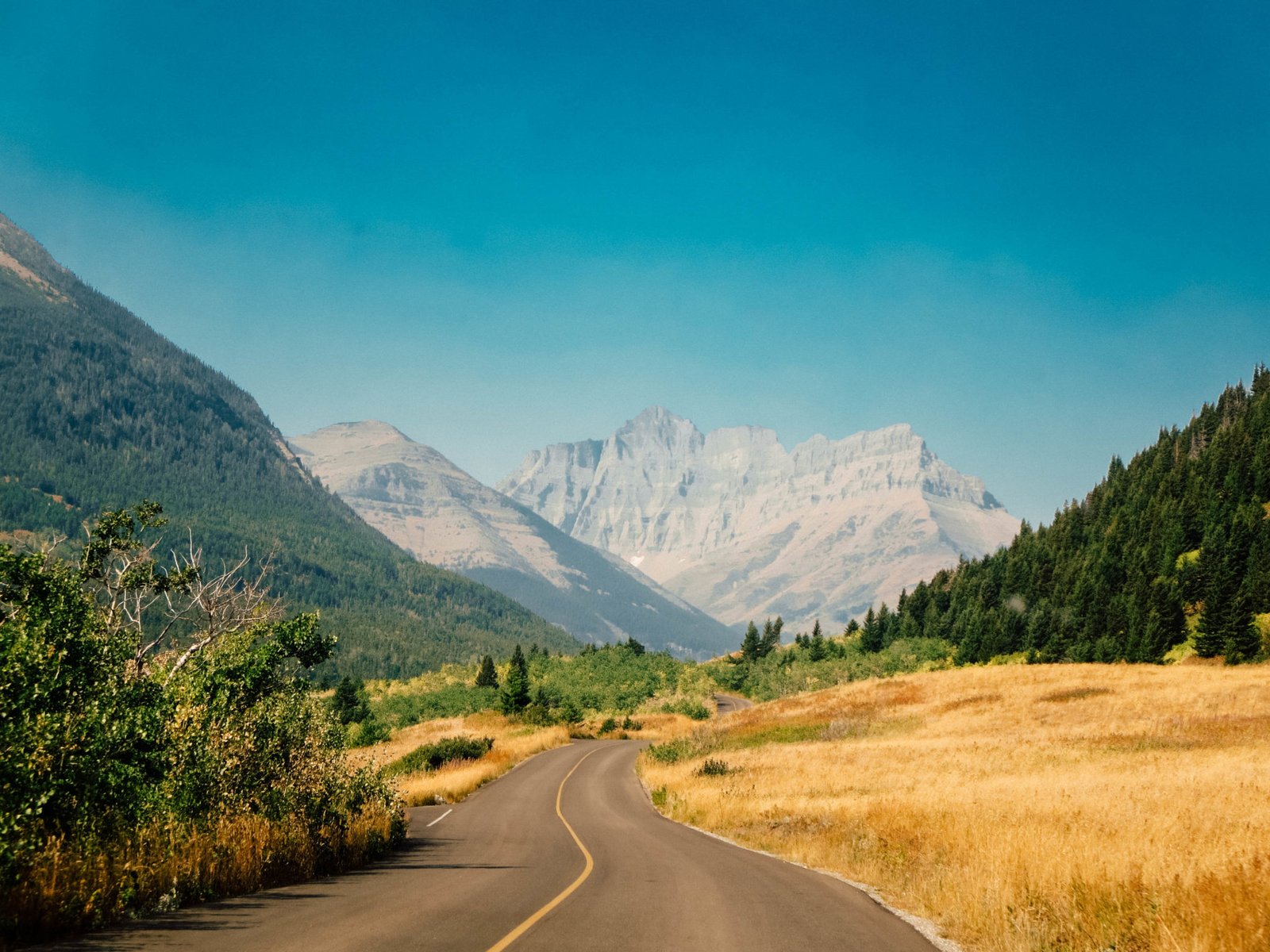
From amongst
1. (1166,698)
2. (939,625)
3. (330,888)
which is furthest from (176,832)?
(939,625)

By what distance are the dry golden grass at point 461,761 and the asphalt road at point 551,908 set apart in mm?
5269

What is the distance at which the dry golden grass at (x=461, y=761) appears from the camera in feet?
102

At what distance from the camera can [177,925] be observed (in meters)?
8.48

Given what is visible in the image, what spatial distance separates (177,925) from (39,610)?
15.6 ft

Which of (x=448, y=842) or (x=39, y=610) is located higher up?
(x=39, y=610)

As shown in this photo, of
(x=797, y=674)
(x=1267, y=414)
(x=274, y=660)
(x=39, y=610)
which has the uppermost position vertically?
(x=1267, y=414)

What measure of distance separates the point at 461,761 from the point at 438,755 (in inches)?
55.9

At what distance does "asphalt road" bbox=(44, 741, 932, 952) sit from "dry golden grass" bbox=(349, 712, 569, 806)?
5.27 m

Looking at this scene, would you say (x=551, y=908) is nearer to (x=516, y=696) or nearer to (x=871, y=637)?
(x=516, y=696)

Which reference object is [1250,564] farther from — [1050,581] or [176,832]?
[176,832]

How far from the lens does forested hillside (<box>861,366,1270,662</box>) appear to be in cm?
7369

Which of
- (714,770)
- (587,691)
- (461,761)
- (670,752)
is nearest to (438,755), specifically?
(461,761)

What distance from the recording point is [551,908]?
10.2 meters

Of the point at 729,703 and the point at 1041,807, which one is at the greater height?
the point at 1041,807
